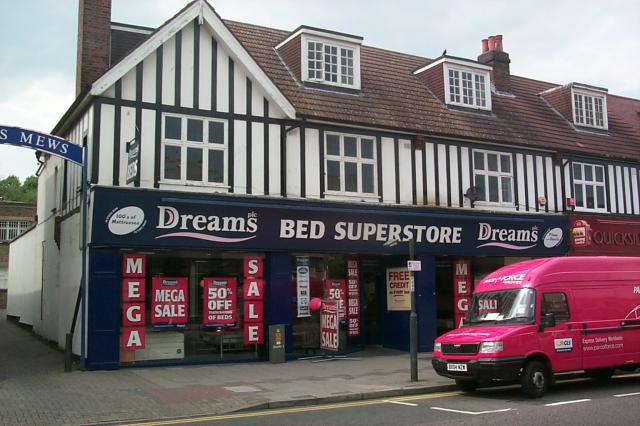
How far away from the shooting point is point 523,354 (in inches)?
435

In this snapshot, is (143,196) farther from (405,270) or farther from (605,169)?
(605,169)

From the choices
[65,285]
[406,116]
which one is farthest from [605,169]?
[65,285]

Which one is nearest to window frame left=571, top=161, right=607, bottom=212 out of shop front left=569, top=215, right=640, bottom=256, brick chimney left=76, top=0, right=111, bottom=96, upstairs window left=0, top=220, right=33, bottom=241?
shop front left=569, top=215, right=640, bottom=256

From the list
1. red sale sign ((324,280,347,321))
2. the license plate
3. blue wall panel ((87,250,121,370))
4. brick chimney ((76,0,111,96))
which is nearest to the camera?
the license plate

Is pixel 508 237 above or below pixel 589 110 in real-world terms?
below

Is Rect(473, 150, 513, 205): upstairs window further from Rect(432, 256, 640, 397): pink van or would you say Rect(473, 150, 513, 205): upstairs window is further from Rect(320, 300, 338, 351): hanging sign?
Rect(432, 256, 640, 397): pink van

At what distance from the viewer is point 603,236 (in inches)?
863

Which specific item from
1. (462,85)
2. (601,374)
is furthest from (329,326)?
(462,85)

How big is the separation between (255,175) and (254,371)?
4.89m

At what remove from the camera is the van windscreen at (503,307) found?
462 inches

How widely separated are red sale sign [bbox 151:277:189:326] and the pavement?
1148 mm

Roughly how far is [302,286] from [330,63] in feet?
22.3

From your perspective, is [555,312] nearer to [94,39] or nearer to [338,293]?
[338,293]

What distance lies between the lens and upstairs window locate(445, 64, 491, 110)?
2133 centimetres
